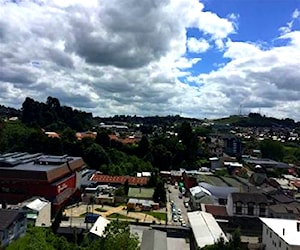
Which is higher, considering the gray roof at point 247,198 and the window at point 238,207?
the gray roof at point 247,198

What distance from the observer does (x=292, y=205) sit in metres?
29.9

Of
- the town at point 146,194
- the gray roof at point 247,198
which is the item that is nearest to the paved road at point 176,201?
the town at point 146,194

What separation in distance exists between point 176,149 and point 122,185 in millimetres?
14735

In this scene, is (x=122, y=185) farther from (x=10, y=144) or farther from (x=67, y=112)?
(x=67, y=112)

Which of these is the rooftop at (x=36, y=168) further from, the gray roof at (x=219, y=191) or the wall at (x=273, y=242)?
the wall at (x=273, y=242)

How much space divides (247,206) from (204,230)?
6.54 meters

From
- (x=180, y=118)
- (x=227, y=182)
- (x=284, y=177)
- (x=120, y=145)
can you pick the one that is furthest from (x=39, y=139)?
(x=180, y=118)

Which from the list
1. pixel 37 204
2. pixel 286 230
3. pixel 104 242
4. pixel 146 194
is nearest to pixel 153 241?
pixel 104 242

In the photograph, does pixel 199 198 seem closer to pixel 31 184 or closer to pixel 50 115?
pixel 31 184

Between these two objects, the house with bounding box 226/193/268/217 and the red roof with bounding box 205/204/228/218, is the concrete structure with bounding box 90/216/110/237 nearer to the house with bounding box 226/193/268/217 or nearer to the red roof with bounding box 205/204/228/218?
the red roof with bounding box 205/204/228/218

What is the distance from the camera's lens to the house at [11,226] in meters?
18.6

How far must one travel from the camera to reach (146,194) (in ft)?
116

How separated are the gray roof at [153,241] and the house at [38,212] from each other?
6.68 m

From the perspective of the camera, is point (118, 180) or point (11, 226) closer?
Answer: point (11, 226)
